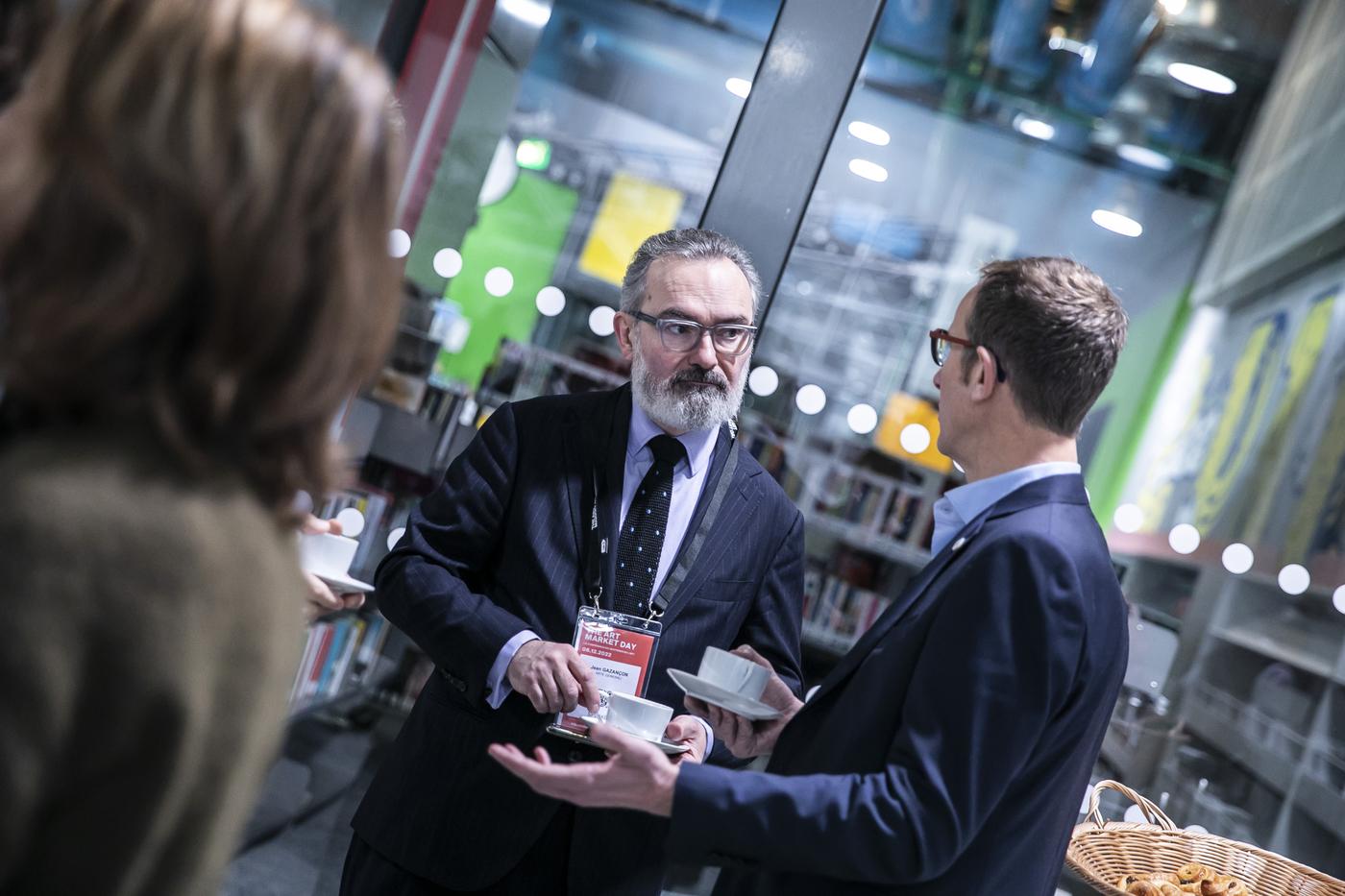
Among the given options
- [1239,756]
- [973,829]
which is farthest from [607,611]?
[1239,756]

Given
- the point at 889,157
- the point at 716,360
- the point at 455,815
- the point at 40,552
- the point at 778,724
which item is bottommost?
the point at 455,815

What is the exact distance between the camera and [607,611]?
6.93 feet

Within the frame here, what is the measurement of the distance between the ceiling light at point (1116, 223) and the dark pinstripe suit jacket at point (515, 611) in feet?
7.18

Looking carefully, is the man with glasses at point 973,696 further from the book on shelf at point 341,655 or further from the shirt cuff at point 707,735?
the book on shelf at point 341,655

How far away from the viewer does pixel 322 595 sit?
2020 millimetres

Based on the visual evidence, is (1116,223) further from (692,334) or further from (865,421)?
(692,334)

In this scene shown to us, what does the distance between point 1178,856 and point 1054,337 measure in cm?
136

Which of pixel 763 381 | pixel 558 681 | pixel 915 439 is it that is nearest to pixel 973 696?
pixel 558 681

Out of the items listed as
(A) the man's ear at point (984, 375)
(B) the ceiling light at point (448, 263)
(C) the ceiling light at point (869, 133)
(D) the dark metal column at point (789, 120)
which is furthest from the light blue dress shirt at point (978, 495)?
(B) the ceiling light at point (448, 263)

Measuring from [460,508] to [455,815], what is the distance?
0.57 meters

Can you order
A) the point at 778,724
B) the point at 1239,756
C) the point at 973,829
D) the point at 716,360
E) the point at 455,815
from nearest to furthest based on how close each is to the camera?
the point at 973,829 < the point at 778,724 < the point at 455,815 < the point at 716,360 < the point at 1239,756

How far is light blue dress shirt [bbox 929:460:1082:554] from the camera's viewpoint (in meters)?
1.72

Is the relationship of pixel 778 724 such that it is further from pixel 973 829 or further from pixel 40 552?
pixel 40 552

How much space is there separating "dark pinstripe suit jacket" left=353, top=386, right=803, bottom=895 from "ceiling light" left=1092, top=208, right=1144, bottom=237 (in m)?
2.19
